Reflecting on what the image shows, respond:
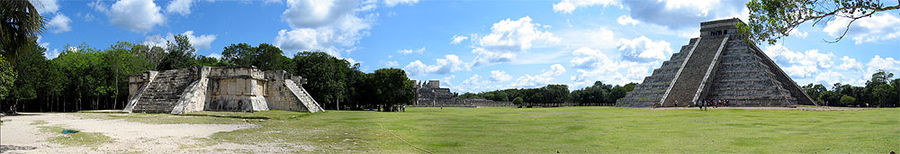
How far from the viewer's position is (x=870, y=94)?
208 feet

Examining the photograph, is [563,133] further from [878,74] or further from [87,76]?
[878,74]

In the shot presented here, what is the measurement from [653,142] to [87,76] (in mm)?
38327

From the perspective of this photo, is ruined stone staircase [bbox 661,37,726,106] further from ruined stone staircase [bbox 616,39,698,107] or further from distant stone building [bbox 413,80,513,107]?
distant stone building [bbox 413,80,513,107]

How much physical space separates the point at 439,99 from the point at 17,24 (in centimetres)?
9122

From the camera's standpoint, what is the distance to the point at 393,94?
4197 centimetres

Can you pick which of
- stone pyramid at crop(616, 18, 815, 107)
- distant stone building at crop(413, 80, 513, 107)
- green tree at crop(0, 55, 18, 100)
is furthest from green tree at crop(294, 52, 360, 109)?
distant stone building at crop(413, 80, 513, 107)

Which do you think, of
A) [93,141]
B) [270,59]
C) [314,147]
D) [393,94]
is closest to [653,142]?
[314,147]

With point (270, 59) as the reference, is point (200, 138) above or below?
below

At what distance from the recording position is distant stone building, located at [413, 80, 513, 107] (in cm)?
9112

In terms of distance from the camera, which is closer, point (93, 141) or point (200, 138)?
point (93, 141)

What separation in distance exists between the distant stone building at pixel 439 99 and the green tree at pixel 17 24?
7931 centimetres

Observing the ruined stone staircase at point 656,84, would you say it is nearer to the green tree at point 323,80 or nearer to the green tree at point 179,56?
the green tree at point 323,80

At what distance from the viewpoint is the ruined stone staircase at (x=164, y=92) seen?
26078 millimetres

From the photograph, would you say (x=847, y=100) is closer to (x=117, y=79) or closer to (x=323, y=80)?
(x=323, y=80)
